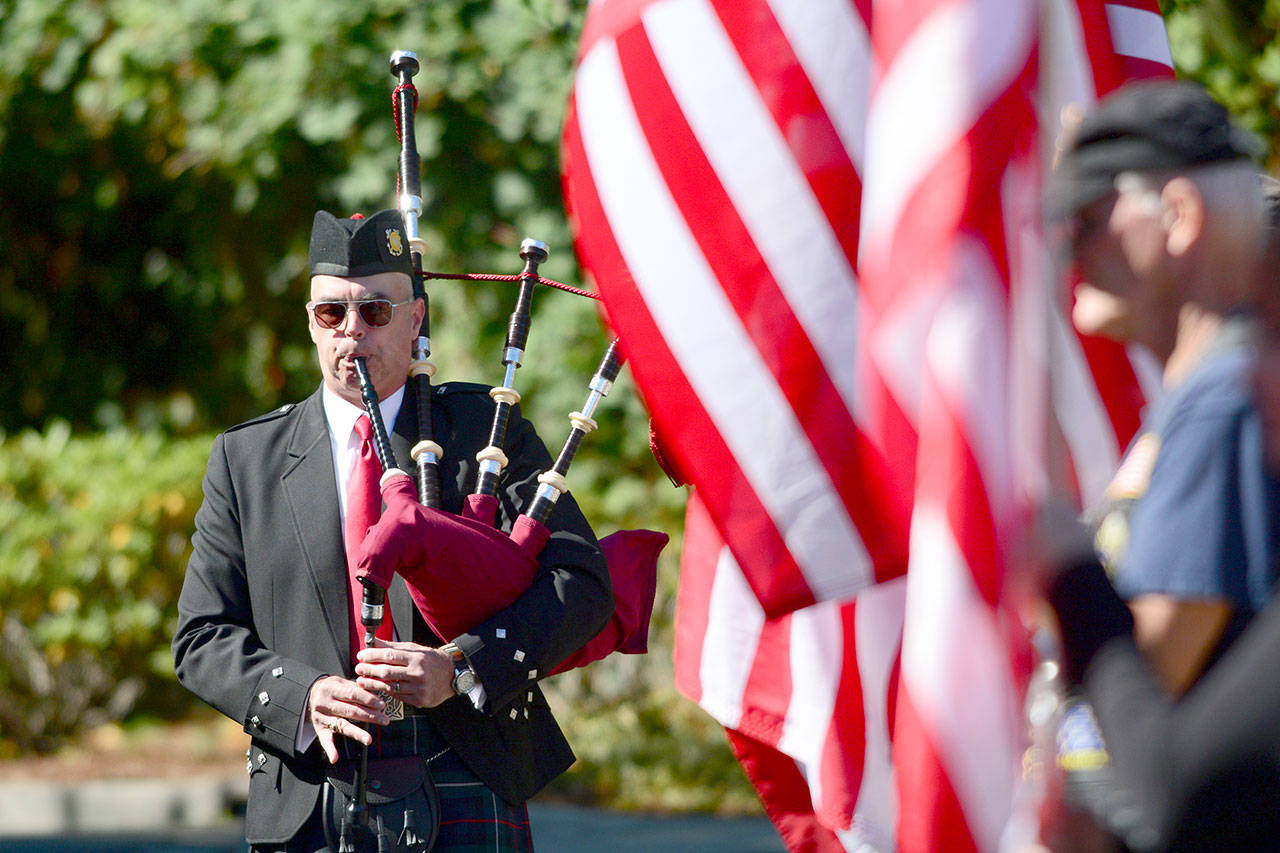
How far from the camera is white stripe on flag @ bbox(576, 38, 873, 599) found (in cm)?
238

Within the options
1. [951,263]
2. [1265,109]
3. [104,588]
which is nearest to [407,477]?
[951,263]

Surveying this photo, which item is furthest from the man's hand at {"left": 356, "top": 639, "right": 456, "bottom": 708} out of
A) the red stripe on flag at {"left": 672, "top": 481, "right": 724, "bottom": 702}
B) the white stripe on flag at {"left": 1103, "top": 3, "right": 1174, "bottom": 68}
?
the white stripe on flag at {"left": 1103, "top": 3, "right": 1174, "bottom": 68}

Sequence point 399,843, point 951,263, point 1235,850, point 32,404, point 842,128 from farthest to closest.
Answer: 1. point 32,404
2. point 399,843
3. point 842,128
4. point 951,263
5. point 1235,850

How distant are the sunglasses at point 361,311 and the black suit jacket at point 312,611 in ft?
0.62

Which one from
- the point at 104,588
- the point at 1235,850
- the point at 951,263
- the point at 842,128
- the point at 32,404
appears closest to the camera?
the point at 1235,850

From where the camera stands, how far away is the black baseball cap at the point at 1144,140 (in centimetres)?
155

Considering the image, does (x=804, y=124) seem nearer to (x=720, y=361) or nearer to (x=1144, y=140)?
(x=720, y=361)

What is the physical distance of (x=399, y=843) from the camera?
2652 mm

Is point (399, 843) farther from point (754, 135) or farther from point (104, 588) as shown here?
point (104, 588)

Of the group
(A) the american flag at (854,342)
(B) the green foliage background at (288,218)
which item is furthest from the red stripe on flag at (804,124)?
(B) the green foliage background at (288,218)

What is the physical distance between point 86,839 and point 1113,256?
6.30 m

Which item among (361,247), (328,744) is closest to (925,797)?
(328,744)

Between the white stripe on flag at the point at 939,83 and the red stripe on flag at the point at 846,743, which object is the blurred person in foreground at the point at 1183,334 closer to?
the white stripe on flag at the point at 939,83

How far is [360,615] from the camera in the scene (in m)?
2.78
